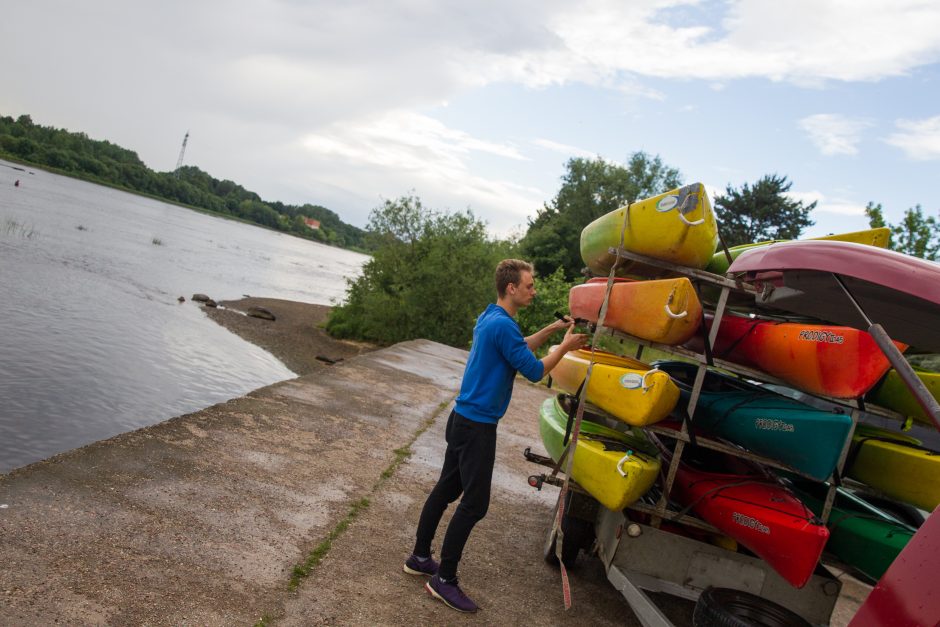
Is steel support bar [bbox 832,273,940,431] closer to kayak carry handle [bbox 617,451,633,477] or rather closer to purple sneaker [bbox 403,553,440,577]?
kayak carry handle [bbox 617,451,633,477]

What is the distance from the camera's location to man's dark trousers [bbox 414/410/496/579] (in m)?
3.82

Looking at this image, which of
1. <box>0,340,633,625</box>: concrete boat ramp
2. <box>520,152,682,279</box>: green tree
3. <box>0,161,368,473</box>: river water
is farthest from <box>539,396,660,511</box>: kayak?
<box>520,152,682,279</box>: green tree

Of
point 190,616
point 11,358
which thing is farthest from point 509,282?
point 11,358

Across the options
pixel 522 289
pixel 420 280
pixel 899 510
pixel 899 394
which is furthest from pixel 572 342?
pixel 420 280

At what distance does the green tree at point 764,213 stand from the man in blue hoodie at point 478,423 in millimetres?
40886

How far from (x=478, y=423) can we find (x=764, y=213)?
4293cm

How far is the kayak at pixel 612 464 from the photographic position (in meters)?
3.95

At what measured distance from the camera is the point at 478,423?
383 cm

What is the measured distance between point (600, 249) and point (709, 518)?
245 cm

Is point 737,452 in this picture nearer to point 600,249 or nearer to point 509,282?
point 509,282

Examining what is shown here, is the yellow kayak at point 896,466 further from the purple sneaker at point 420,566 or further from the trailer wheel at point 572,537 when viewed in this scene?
the purple sneaker at point 420,566

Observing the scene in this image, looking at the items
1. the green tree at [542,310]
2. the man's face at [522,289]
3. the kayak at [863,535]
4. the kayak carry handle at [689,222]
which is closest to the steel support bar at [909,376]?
the man's face at [522,289]

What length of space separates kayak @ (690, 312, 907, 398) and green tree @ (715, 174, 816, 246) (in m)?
39.6

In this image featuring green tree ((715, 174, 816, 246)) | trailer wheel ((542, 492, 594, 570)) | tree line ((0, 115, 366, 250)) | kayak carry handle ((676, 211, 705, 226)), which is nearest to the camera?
kayak carry handle ((676, 211, 705, 226))
